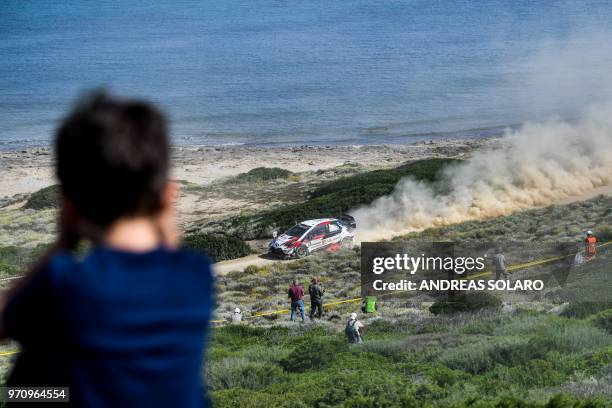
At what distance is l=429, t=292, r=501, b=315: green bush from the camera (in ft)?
70.3

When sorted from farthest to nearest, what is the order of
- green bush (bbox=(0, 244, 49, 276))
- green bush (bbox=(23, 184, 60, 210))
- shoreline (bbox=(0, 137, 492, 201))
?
1. shoreline (bbox=(0, 137, 492, 201))
2. green bush (bbox=(23, 184, 60, 210))
3. green bush (bbox=(0, 244, 49, 276))

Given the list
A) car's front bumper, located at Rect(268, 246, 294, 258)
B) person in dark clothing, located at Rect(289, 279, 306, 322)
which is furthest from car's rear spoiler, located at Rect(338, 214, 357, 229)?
person in dark clothing, located at Rect(289, 279, 306, 322)

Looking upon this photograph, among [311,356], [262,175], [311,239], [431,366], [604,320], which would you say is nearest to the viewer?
[431,366]

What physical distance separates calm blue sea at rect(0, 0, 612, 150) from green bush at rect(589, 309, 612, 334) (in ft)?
186

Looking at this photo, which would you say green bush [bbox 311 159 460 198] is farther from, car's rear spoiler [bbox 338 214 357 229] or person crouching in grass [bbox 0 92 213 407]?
person crouching in grass [bbox 0 92 213 407]

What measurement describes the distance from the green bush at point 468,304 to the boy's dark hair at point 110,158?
1973 cm

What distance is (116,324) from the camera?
2.03 m

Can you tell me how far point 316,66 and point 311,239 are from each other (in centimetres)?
8466

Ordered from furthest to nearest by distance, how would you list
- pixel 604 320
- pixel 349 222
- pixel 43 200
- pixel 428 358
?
pixel 43 200
pixel 349 222
pixel 604 320
pixel 428 358

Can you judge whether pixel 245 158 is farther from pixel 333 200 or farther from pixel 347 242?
pixel 347 242

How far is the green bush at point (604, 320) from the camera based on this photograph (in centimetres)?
1731

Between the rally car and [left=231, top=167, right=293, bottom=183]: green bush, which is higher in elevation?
the rally car

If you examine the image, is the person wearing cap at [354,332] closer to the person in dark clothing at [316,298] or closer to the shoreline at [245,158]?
the person in dark clothing at [316,298]

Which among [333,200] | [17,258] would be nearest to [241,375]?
[17,258]
